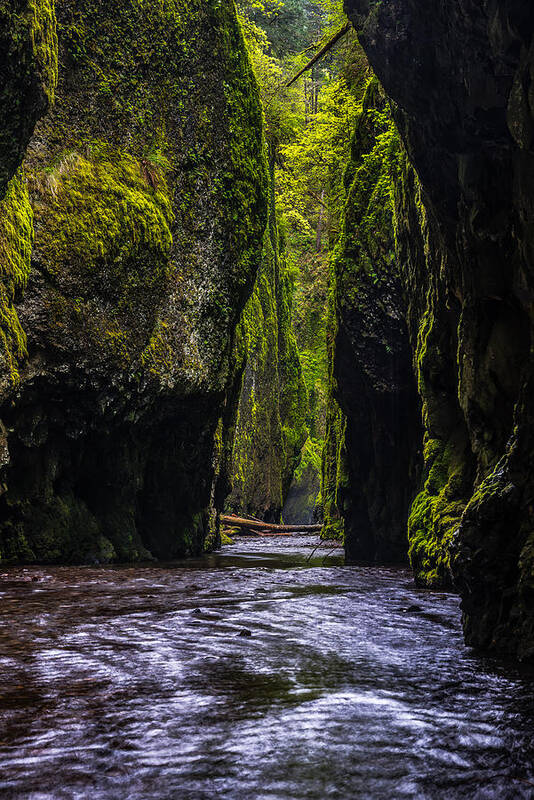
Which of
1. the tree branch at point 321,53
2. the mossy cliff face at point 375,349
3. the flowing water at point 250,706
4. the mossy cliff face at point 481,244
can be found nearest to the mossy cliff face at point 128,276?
the mossy cliff face at point 375,349

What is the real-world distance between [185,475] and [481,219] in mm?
9617

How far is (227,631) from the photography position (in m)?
5.49

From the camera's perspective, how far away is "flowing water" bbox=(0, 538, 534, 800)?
2.51m

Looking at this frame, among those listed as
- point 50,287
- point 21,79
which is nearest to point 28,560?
point 50,287

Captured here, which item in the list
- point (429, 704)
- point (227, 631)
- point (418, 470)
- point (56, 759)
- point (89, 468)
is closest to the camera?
point (56, 759)

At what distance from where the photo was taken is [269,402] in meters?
28.7

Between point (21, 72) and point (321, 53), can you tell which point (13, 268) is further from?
point (321, 53)

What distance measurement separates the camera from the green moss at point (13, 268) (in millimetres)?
9370

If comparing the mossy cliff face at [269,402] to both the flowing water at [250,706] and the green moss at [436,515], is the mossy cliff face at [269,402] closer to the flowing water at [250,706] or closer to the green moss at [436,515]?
the green moss at [436,515]

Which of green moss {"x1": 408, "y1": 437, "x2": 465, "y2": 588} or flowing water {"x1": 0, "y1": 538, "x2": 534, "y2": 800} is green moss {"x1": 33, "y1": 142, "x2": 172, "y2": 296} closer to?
green moss {"x1": 408, "y1": 437, "x2": 465, "y2": 588}

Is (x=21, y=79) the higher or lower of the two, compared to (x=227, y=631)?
higher

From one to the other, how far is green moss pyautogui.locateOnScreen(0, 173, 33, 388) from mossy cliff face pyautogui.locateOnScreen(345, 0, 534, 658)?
5.59 metres

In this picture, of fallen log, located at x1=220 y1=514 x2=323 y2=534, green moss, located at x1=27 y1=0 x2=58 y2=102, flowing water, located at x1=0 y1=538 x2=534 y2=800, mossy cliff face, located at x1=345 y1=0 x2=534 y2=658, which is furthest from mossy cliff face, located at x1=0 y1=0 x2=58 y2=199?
fallen log, located at x1=220 y1=514 x2=323 y2=534

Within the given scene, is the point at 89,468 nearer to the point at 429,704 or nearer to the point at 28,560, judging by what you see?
the point at 28,560
